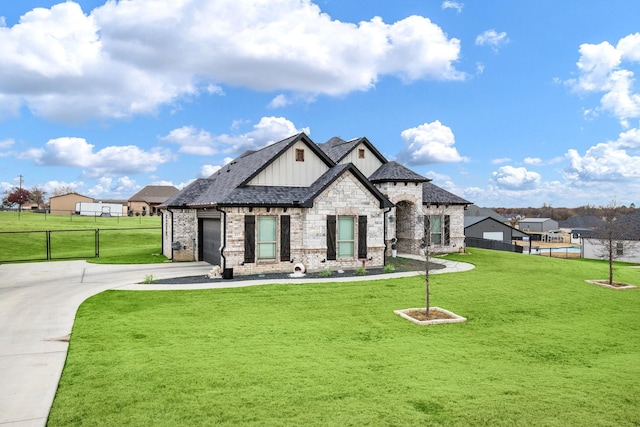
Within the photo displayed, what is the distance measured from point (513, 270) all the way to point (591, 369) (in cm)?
1430

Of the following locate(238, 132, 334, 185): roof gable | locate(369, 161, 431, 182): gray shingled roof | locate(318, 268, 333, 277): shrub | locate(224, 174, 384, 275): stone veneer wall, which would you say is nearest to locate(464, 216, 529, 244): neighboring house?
locate(369, 161, 431, 182): gray shingled roof

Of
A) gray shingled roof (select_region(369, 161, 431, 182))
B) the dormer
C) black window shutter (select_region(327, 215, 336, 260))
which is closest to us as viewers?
black window shutter (select_region(327, 215, 336, 260))

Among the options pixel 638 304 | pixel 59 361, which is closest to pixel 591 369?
pixel 638 304

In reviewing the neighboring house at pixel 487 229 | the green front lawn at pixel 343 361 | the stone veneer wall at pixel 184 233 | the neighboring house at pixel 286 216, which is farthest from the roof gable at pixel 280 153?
the neighboring house at pixel 487 229

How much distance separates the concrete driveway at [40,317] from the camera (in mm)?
6531

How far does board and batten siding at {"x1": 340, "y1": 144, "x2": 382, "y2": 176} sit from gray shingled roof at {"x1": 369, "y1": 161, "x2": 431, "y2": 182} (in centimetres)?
60

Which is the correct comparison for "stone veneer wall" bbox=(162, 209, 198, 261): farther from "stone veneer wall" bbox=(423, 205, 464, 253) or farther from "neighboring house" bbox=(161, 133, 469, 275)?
"stone veneer wall" bbox=(423, 205, 464, 253)

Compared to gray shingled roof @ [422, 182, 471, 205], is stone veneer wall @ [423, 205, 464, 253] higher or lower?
lower

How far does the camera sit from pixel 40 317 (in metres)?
11.6

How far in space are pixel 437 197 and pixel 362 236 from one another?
1006 cm

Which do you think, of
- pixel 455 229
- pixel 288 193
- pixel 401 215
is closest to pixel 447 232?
pixel 455 229

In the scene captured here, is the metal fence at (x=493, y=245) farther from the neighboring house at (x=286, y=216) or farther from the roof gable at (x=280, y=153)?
the roof gable at (x=280, y=153)

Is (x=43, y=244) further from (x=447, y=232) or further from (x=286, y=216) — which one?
(x=447, y=232)

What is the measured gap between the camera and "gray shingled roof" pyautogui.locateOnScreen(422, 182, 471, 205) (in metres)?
27.9
